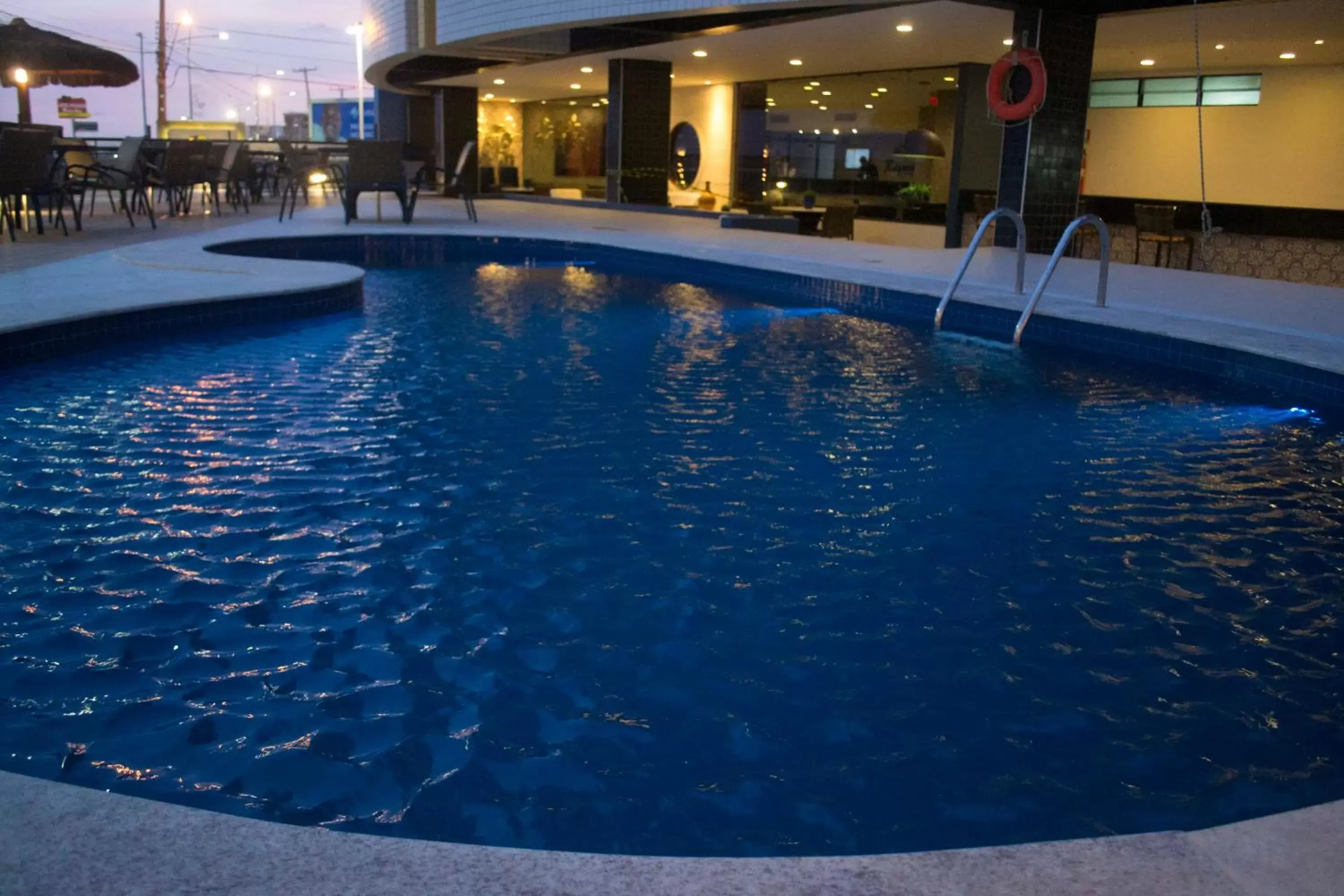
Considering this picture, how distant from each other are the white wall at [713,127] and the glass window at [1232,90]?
23.8 feet

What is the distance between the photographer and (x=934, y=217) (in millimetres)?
14289

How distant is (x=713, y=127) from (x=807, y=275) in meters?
10.8

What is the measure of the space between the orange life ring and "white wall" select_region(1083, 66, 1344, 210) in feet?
13.4

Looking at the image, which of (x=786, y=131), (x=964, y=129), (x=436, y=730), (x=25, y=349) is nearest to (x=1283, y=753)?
(x=436, y=730)

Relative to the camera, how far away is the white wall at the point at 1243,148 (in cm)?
1161

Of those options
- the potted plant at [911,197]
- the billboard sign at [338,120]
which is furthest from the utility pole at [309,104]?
the potted plant at [911,197]

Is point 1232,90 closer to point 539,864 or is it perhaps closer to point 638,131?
point 638,131

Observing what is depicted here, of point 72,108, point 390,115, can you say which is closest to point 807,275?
point 390,115

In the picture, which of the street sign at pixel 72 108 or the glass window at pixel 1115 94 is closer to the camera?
the glass window at pixel 1115 94

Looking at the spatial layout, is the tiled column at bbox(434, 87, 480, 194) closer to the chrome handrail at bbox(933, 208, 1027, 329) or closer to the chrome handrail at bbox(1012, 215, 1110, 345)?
the chrome handrail at bbox(933, 208, 1027, 329)

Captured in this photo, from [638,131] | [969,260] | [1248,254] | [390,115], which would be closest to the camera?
[969,260]

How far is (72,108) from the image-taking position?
39.8 m

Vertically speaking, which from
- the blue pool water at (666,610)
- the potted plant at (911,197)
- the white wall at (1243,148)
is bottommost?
the blue pool water at (666,610)

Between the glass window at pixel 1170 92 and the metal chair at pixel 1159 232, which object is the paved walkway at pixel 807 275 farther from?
the glass window at pixel 1170 92
